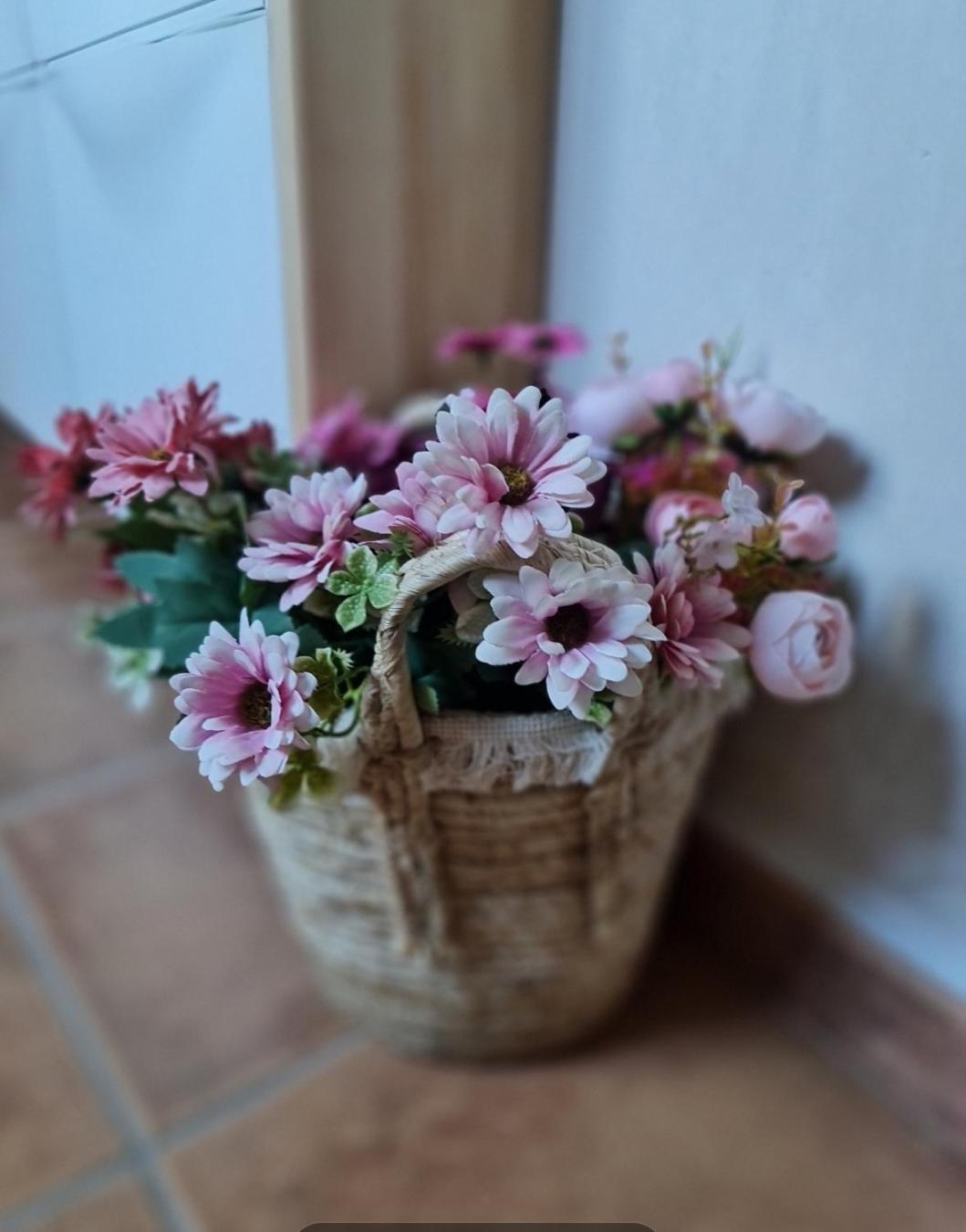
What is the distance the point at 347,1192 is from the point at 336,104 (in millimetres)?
635

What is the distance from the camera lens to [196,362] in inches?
21.2

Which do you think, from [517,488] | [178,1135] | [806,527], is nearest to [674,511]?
[806,527]

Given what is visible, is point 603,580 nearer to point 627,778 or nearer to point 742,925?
point 627,778

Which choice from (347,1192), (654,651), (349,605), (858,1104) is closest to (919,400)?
(654,651)

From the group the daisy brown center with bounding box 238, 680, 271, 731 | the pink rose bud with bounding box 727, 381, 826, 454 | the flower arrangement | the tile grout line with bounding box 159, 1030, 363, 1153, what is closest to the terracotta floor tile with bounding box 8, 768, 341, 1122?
the tile grout line with bounding box 159, 1030, 363, 1153

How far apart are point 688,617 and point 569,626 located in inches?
2.3

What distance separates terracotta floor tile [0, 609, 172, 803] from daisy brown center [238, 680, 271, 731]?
0.58m

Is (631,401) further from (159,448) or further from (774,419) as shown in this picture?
(159,448)

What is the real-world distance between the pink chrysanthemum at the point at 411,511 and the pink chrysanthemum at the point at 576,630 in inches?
1.6

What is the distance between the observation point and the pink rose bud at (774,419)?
0.55 m

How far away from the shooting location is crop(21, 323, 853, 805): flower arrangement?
37cm

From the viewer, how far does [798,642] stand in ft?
1.55

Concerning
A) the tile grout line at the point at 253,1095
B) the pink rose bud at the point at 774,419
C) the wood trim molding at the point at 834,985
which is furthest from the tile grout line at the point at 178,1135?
the pink rose bud at the point at 774,419

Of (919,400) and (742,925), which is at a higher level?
(919,400)
